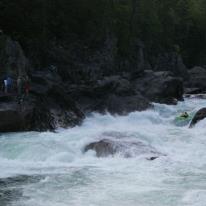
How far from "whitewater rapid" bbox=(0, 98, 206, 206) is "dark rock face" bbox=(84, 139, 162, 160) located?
9.2 inches

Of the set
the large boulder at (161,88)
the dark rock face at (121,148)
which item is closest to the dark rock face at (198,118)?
the dark rock face at (121,148)

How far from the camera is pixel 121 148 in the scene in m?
19.9

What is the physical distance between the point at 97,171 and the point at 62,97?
11.2m

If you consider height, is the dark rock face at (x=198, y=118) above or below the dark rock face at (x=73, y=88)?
below

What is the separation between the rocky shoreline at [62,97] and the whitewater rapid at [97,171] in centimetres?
114

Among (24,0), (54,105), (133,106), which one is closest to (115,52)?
(24,0)

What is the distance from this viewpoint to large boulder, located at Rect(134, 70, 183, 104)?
1547 inches

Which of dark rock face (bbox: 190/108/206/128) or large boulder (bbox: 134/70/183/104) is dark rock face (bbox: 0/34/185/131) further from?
dark rock face (bbox: 190/108/206/128)

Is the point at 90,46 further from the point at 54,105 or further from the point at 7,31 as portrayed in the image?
the point at 54,105

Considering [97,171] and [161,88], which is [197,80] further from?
[97,171]

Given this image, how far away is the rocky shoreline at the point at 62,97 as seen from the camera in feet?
81.7

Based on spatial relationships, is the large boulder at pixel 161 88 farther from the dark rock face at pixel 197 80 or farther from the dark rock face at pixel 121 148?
the dark rock face at pixel 121 148

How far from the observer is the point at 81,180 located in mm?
16516

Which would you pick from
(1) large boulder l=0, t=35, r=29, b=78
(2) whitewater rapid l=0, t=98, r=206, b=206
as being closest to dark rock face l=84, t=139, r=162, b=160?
(2) whitewater rapid l=0, t=98, r=206, b=206
